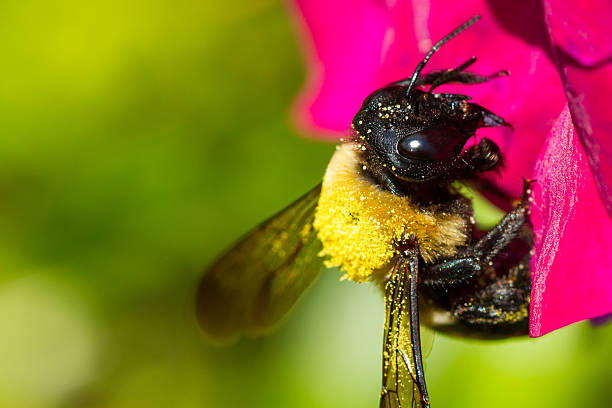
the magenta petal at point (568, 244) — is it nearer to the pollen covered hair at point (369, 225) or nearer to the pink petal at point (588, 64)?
the pink petal at point (588, 64)

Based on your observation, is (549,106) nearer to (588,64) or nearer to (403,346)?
(588,64)

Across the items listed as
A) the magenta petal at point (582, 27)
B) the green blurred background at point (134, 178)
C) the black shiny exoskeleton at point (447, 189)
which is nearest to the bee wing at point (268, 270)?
the black shiny exoskeleton at point (447, 189)

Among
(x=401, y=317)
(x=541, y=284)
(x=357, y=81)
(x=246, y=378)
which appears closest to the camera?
(x=541, y=284)

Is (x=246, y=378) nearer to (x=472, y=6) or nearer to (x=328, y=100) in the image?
(x=328, y=100)

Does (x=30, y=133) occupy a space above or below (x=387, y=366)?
above

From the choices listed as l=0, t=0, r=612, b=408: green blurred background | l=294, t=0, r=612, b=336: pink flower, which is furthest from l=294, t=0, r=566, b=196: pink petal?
l=0, t=0, r=612, b=408: green blurred background

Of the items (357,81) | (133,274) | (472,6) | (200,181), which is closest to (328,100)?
(357,81)
